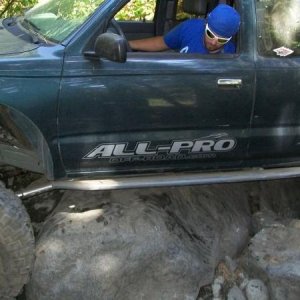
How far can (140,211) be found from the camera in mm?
3523

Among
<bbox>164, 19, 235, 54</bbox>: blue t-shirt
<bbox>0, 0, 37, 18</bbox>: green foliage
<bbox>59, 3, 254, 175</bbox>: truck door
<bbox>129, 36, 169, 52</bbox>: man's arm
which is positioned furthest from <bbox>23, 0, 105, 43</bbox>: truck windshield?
<bbox>0, 0, 37, 18</bbox>: green foliage

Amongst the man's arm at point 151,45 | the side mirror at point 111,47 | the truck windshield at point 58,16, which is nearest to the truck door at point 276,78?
the man's arm at point 151,45

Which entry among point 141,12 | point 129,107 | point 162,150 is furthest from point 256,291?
point 141,12

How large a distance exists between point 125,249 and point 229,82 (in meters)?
1.25

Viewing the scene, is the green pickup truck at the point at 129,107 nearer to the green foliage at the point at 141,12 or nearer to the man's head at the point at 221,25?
the man's head at the point at 221,25

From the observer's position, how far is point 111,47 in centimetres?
298

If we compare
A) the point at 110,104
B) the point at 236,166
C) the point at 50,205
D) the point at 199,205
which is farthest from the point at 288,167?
the point at 50,205

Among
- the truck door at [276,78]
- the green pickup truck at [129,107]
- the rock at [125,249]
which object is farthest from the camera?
the truck door at [276,78]

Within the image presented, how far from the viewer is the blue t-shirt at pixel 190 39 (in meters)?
3.57

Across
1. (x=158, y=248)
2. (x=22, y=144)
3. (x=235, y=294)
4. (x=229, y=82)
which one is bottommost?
(x=235, y=294)

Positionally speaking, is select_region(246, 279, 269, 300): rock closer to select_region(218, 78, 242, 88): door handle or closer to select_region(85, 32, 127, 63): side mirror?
select_region(218, 78, 242, 88): door handle

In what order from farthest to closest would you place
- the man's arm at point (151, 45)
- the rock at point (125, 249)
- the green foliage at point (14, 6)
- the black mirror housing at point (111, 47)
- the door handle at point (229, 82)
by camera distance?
the green foliage at point (14, 6) < the man's arm at point (151, 45) < the door handle at point (229, 82) < the rock at point (125, 249) < the black mirror housing at point (111, 47)

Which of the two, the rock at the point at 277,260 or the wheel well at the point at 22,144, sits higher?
the wheel well at the point at 22,144

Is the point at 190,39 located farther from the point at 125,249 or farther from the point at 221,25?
the point at 125,249
